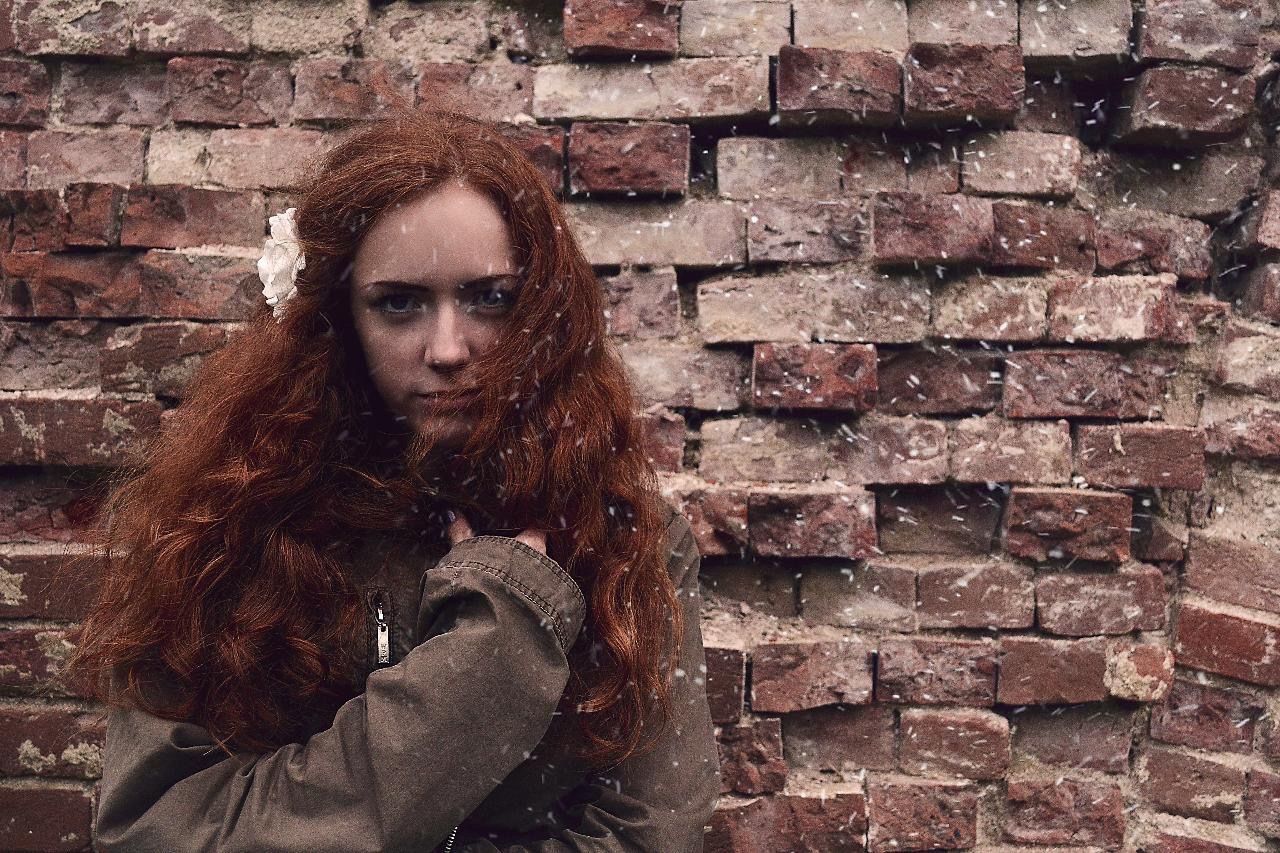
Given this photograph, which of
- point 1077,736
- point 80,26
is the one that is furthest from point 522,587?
point 80,26

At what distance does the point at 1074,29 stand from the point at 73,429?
5.71 ft

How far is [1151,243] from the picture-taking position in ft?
5.38

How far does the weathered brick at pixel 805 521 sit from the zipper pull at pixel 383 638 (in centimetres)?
60

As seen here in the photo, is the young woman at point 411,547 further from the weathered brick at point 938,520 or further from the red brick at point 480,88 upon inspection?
the weathered brick at point 938,520

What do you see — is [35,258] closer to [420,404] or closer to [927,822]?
[420,404]

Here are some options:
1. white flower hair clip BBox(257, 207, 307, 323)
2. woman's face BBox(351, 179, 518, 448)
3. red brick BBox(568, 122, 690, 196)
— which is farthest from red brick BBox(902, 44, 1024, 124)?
white flower hair clip BBox(257, 207, 307, 323)

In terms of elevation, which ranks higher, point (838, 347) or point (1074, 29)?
point (1074, 29)

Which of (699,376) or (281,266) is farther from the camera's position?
(699,376)

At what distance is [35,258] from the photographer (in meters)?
1.63

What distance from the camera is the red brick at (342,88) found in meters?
1.63

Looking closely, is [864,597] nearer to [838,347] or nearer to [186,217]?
[838,347]

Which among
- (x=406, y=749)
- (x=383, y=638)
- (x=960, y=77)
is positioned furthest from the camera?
(x=960, y=77)

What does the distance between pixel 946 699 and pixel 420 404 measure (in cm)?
96

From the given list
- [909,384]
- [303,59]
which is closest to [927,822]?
[909,384]
